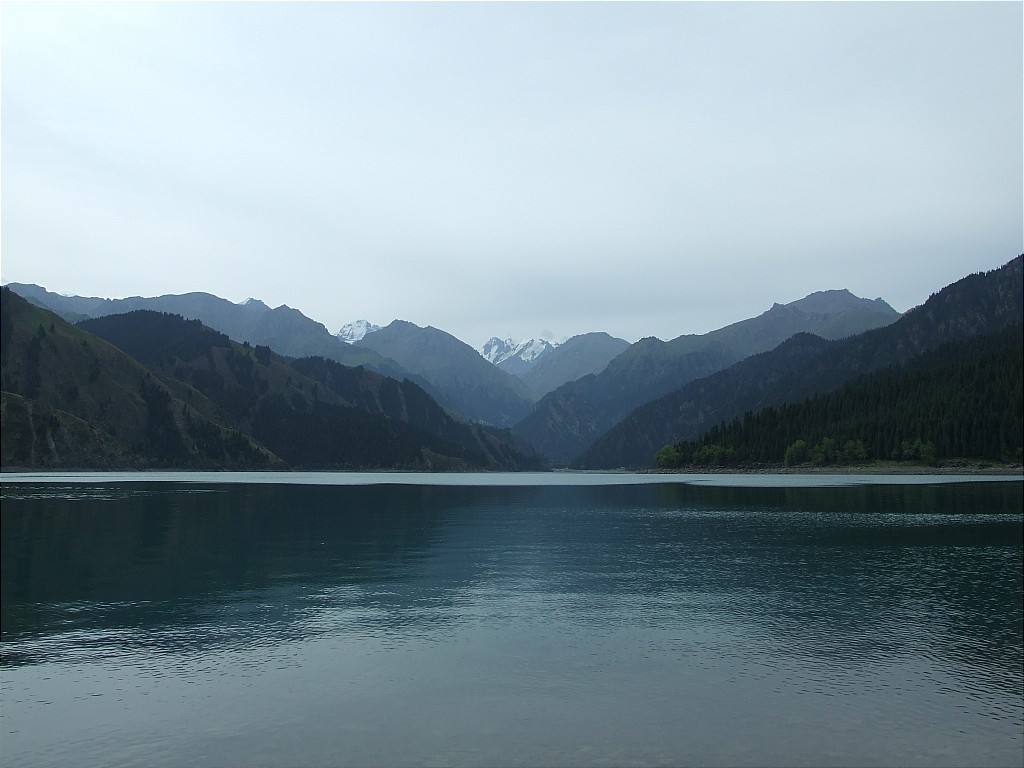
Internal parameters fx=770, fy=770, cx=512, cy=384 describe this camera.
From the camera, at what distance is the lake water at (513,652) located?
26.8 metres

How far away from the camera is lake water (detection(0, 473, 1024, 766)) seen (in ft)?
88.0

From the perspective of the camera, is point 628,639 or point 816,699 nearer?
point 816,699

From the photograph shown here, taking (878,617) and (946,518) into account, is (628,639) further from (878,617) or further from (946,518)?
(946,518)

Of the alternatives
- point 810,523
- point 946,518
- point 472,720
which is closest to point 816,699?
point 472,720

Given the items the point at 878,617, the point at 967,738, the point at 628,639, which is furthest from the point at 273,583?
the point at 967,738

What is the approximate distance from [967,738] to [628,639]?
1748 centimetres

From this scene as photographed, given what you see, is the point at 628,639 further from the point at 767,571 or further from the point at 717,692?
the point at 767,571

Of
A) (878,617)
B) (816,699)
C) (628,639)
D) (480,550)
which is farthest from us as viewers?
(480,550)

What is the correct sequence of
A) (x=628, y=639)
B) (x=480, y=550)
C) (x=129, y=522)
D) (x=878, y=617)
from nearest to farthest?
(x=628, y=639)
(x=878, y=617)
(x=480, y=550)
(x=129, y=522)

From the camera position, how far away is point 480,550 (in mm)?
79688

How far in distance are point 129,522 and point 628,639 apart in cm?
8348

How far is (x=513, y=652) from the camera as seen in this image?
39.1 metres

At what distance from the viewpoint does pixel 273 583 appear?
5953cm

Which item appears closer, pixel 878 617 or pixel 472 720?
pixel 472 720
